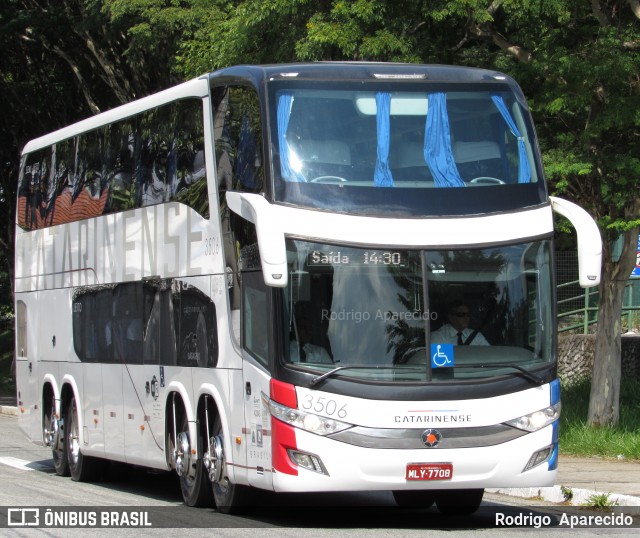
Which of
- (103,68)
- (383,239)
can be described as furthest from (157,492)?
(103,68)

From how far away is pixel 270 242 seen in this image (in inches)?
431

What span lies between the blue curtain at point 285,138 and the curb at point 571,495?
4.34 meters

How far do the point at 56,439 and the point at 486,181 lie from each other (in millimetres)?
8611

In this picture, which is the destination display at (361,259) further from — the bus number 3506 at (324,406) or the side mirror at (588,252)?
the side mirror at (588,252)

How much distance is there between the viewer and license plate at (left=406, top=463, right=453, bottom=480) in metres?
11.0

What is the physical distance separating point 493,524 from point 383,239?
283 centimetres

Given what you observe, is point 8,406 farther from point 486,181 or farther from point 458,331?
point 458,331

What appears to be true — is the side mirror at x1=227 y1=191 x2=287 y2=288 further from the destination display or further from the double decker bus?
the destination display

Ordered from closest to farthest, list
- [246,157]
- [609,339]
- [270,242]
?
[270,242], [246,157], [609,339]

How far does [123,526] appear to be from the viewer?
1147 centimetres

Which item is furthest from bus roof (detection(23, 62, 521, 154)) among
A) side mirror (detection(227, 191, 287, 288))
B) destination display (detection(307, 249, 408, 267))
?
destination display (detection(307, 249, 408, 267))

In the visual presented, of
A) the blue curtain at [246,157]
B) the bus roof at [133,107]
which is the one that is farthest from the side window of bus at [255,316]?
the bus roof at [133,107]

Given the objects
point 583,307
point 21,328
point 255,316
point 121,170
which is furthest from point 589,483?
point 583,307

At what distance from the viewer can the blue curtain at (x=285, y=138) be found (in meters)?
11.5
